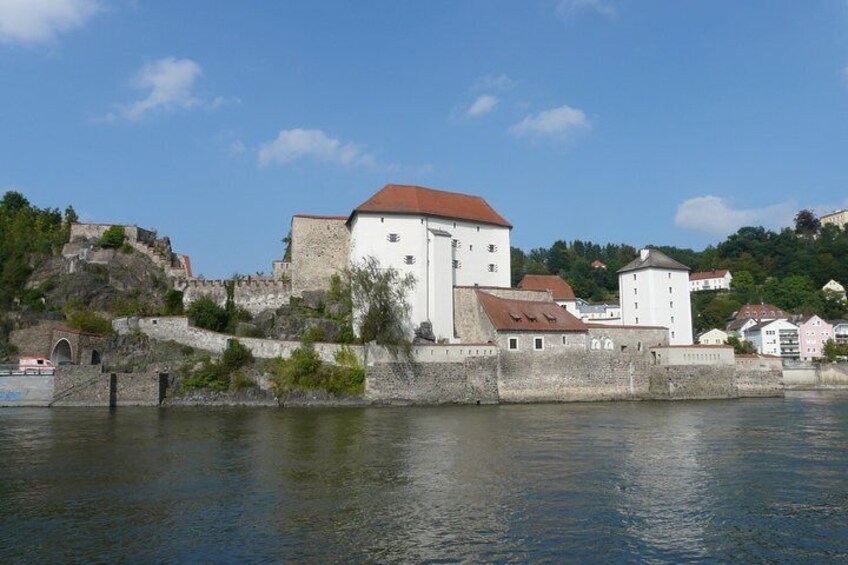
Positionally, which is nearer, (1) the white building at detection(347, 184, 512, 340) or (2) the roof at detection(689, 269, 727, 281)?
(1) the white building at detection(347, 184, 512, 340)

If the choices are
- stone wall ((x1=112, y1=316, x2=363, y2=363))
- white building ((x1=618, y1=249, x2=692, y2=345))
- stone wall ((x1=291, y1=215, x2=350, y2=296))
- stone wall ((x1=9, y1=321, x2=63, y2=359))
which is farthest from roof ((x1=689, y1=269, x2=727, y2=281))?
stone wall ((x1=9, y1=321, x2=63, y2=359))

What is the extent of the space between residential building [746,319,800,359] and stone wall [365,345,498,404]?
61059 mm

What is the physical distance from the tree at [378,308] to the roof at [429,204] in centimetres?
480

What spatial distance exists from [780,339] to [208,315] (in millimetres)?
73751

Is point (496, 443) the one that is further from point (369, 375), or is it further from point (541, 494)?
point (369, 375)

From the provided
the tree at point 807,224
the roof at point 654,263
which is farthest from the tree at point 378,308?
the tree at point 807,224

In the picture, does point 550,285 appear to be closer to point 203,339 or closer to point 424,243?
point 424,243

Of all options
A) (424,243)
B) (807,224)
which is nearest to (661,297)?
(424,243)

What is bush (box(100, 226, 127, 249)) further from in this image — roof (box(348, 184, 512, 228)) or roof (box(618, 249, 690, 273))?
roof (box(618, 249, 690, 273))

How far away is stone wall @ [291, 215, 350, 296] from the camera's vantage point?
4588 centimetres

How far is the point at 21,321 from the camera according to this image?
43.2 meters

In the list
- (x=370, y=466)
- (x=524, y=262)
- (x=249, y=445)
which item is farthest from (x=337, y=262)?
(x=524, y=262)

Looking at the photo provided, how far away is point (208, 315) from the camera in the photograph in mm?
42062

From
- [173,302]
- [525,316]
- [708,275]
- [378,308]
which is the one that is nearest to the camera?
[378,308]
